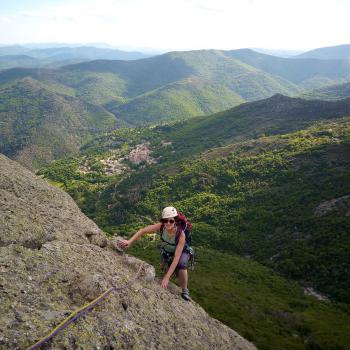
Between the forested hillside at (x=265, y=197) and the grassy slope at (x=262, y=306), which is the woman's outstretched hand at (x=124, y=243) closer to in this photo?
the grassy slope at (x=262, y=306)

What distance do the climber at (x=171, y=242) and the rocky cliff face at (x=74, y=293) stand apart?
4.34 ft

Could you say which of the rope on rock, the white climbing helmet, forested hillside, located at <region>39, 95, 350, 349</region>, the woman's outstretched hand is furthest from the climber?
forested hillside, located at <region>39, 95, 350, 349</region>

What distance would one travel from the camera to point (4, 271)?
12523mm

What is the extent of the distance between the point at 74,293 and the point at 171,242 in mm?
5793

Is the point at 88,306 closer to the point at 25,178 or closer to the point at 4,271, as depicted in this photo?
the point at 4,271

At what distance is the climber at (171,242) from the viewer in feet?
52.6

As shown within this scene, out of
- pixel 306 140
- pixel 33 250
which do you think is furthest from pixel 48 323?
pixel 306 140

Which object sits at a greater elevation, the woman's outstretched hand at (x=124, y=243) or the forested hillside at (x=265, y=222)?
the woman's outstretched hand at (x=124, y=243)

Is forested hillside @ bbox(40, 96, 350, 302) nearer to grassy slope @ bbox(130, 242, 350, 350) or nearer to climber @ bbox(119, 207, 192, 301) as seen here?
grassy slope @ bbox(130, 242, 350, 350)

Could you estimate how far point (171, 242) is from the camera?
17.5 metres

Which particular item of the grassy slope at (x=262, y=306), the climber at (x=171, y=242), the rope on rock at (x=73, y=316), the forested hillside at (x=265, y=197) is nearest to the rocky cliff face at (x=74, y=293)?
the rope on rock at (x=73, y=316)

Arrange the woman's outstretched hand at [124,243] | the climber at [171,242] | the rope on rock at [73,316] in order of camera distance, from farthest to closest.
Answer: the woman's outstretched hand at [124,243] → the climber at [171,242] → the rope on rock at [73,316]

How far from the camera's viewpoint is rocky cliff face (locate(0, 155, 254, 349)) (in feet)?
36.4

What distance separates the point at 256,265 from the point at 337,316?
94.0 ft
